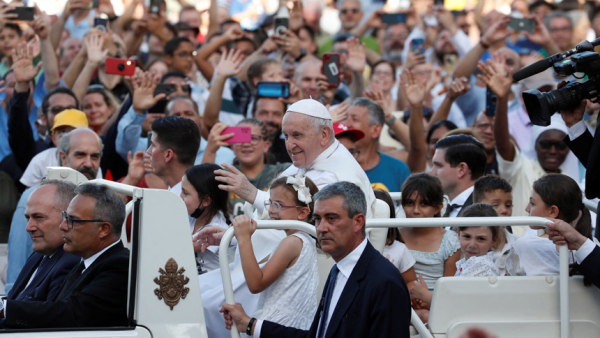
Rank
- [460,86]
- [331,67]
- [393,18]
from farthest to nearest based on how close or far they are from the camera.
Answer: [393,18] → [331,67] → [460,86]

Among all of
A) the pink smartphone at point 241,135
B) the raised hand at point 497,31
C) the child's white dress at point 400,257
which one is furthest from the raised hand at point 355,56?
the child's white dress at point 400,257

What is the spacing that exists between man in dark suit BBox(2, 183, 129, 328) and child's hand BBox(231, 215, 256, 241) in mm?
567

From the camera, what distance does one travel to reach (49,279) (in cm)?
433

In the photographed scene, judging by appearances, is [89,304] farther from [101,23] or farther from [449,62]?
[449,62]

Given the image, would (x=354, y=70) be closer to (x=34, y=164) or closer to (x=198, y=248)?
(x=34, y=164)

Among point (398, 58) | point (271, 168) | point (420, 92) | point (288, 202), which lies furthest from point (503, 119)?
point (398, 58)

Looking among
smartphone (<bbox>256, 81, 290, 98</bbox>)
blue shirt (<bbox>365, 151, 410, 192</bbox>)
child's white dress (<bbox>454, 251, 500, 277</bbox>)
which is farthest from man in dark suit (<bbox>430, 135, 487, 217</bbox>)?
smartphone (<bbox>256, 81, 290, 98</bbox>)

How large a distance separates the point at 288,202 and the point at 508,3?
1208cm

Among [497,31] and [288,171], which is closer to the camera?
[288,171]

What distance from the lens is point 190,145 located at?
19.1ft

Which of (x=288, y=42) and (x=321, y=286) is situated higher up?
(x=288, y=42)

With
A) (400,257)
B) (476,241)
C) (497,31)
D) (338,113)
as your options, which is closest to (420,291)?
(400,257)

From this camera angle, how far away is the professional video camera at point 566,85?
14.4ft

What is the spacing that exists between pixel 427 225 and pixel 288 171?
155cm
